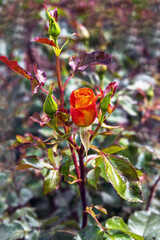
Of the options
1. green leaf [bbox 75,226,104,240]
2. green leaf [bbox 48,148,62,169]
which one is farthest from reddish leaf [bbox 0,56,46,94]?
green leaf [bbox 75,226,104,240]

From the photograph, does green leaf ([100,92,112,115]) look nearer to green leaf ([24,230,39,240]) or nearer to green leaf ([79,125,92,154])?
green leaf ([79,125,92,154])

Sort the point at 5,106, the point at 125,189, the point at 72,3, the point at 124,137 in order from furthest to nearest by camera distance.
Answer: the point at 72,3
the point at 5,106
the point at 124,137
the point at 125,189

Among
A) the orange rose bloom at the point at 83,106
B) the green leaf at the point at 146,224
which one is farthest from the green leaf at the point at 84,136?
the green leaf at the point at 146,224

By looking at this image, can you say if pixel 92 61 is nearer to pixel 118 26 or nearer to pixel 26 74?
pixel 26 74

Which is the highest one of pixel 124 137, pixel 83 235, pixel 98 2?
pixel 98 2

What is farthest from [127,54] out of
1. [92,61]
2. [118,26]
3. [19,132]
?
[92,61]

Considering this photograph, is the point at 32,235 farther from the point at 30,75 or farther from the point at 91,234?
the point at 30,75

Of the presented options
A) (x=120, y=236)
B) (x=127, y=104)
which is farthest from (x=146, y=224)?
(x=127, y=104)
